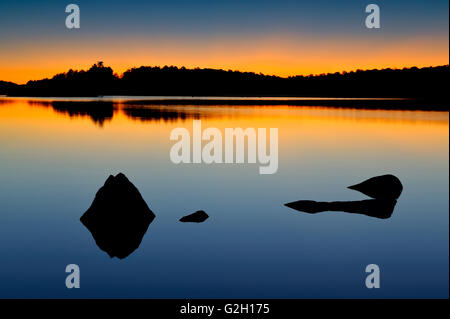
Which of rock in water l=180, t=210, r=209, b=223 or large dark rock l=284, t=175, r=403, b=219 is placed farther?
large dark rock l=284, t=175, r=403, b=219

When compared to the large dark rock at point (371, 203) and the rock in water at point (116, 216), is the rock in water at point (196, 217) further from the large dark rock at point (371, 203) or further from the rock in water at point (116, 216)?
the large dark rock at point (371, 203)

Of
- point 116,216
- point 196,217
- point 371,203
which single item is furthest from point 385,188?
point 116,216

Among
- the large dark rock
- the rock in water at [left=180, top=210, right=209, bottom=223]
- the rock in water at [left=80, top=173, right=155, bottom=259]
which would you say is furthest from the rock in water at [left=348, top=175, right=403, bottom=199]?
the rock in water at [left=80, top=173, right=155, bottom=259]

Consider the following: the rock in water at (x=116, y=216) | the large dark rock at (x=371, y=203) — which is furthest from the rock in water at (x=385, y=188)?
the rock in water at (x=116, y=216)

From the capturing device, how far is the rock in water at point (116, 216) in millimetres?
13270

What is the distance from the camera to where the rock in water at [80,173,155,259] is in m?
13.3

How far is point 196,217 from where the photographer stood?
16109 millimetres

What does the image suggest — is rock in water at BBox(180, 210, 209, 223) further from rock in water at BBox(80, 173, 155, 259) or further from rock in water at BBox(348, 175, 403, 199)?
rock in water at BBox(348, 175, 403, 199)

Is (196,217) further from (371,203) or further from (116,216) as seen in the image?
(371,203)

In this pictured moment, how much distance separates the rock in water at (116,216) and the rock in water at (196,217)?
5.92 feet

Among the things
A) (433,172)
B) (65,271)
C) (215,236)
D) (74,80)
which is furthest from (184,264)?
(74,80)

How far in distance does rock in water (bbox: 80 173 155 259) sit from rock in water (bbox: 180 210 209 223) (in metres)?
1.81

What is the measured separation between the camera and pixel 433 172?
2564 centimetres

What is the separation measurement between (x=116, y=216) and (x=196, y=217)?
3335mm
